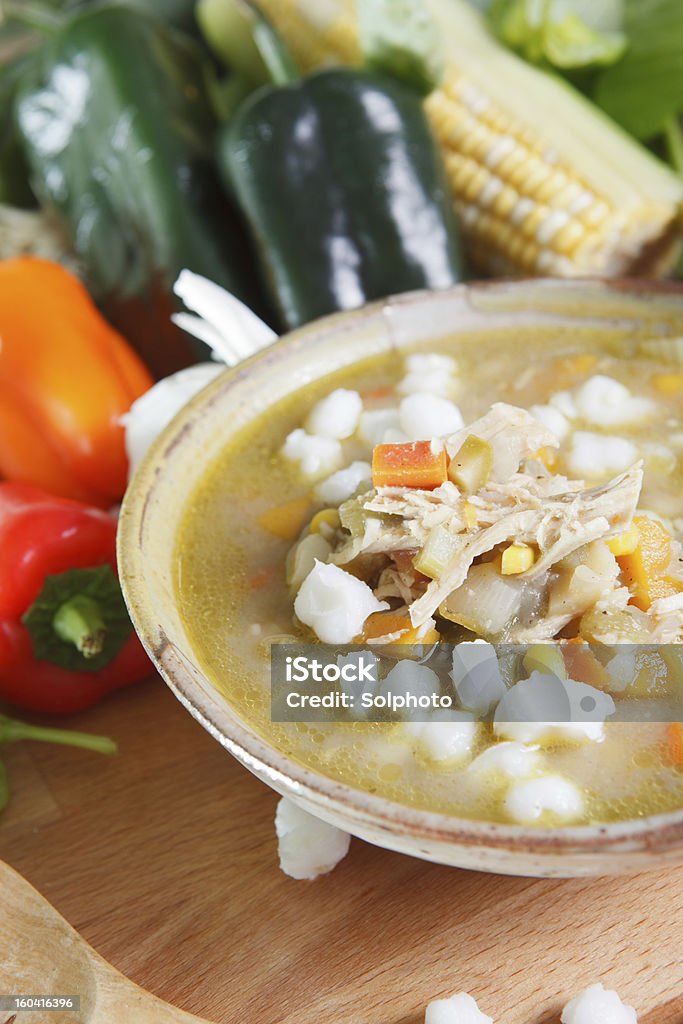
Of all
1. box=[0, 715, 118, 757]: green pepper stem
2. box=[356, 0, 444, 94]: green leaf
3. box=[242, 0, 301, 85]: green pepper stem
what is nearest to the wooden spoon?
box=[0, 715, 118, 757]: green pepper stem

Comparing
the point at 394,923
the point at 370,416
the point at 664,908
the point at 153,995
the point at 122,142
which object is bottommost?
the point at 664,908

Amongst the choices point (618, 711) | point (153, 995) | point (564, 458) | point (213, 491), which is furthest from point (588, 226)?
point (153, 995)

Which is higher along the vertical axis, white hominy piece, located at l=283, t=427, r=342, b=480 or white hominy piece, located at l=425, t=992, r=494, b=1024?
white hominy piece, located at l=283, t=427, r=342, b=480

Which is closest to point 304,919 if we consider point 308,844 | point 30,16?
point 308,844

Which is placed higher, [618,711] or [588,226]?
[618,711]

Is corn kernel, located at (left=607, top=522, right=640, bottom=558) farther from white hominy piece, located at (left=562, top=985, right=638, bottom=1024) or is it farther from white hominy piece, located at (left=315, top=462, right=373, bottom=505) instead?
white hominy piece, located at (left=562, top=985, right=638, bottom=1024)

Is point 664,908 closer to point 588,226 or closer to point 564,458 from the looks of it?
point 564,458

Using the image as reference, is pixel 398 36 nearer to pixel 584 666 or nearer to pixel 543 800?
pixel 584 666
